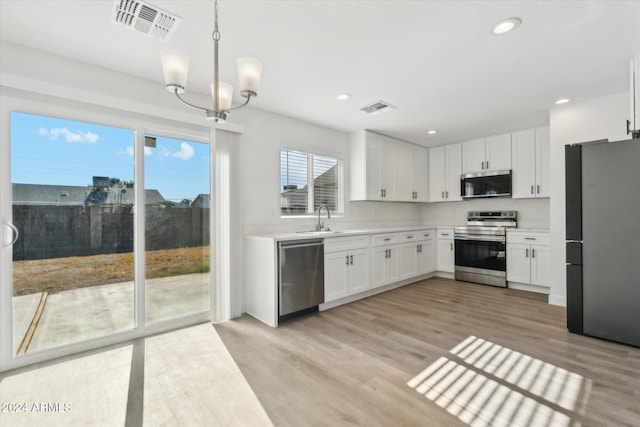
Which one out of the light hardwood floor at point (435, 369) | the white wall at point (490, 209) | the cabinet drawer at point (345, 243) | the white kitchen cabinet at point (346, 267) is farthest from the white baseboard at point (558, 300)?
the cabinet drawer at point (345, 243)

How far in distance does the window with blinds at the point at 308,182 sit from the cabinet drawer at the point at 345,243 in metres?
0.78

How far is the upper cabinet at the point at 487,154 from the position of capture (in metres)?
4.94

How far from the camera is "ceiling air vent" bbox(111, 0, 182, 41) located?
1.90m

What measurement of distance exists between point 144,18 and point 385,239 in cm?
375

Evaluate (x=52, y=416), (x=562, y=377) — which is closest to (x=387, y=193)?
(x=562, y=377)

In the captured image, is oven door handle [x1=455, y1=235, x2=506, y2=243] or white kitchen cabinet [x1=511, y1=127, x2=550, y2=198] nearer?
white kitchen cabinet [x1=511, y1=127, x2=550, y2=198]

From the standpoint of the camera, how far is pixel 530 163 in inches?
184

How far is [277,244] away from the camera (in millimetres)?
3205

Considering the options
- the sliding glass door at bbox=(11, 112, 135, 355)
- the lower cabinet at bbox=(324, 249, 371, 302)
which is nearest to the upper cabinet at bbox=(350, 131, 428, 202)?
the lower cabinet at bbox=(324, 249, 371, 302)

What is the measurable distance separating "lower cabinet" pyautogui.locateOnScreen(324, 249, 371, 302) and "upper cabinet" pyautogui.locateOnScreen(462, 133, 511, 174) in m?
2.78

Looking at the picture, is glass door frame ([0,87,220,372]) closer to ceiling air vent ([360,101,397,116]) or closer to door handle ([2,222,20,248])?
door handle ([2,222,20,248])

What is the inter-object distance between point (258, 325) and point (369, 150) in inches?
122

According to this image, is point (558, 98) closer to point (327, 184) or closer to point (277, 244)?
point (327, 184)

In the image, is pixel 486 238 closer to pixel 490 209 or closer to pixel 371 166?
pixel 490 209
